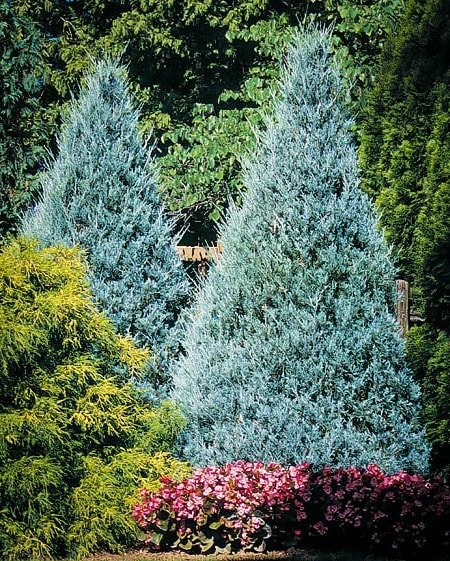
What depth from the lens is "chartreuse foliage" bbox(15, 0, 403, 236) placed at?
10.1 m

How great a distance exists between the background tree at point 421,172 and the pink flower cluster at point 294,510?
0.67 meters

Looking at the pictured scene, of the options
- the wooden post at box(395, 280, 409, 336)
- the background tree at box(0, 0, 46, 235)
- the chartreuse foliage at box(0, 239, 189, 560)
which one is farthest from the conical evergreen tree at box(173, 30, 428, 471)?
the background tree at box(0, 0, 46, 235)

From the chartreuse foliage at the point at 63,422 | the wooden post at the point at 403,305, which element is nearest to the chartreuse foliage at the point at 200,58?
the wooden post at the point at 403,305

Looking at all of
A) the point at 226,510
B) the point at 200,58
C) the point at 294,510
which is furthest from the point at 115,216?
the point at 200,58

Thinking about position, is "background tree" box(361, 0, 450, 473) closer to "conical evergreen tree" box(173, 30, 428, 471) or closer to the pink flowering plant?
"conical evergreen tree" box(173, 30, 428, 471)

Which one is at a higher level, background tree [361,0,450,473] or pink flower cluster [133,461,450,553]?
background tree [361,0,450,473]

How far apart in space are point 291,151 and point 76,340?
7.31 feet

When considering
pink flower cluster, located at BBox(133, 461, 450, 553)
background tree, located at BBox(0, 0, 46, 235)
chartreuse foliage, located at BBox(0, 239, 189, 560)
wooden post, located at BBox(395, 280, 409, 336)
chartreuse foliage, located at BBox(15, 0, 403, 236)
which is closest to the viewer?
chartreuse foliage, located at BBox(0, 239, 189, 560)

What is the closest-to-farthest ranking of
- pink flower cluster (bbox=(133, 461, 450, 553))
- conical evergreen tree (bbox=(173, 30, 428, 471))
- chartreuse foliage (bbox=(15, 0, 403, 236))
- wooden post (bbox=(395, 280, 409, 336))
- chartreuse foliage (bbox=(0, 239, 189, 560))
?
chartreuse foliage (bbox=(0, 239, 189, 560))
pink flower cluster (bbox=(133, 461, 450, 553))
conical evergreen tree (bbox=(173, 30, 428, 471))
wooden post (bbox=(395, 280, 409, 336))
chartreuse foliage (bbox=(15, 0, 403, 236))

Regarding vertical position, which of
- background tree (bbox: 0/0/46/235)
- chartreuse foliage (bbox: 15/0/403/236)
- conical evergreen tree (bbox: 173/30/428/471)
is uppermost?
chartreuse foliage (bbox: 15/0/403/236)

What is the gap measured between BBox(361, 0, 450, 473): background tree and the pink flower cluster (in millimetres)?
674

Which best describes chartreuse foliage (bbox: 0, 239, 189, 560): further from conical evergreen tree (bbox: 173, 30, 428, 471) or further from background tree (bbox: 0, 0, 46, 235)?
background tree (bbox: 0, 0, 46, 235)

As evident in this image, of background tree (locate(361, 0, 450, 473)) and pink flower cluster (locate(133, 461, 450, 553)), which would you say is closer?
pink flower cluster (locate(133, 461, 450, 553))

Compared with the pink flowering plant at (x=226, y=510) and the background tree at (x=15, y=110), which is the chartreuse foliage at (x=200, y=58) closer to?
the background tree at (x=15, y=110)
